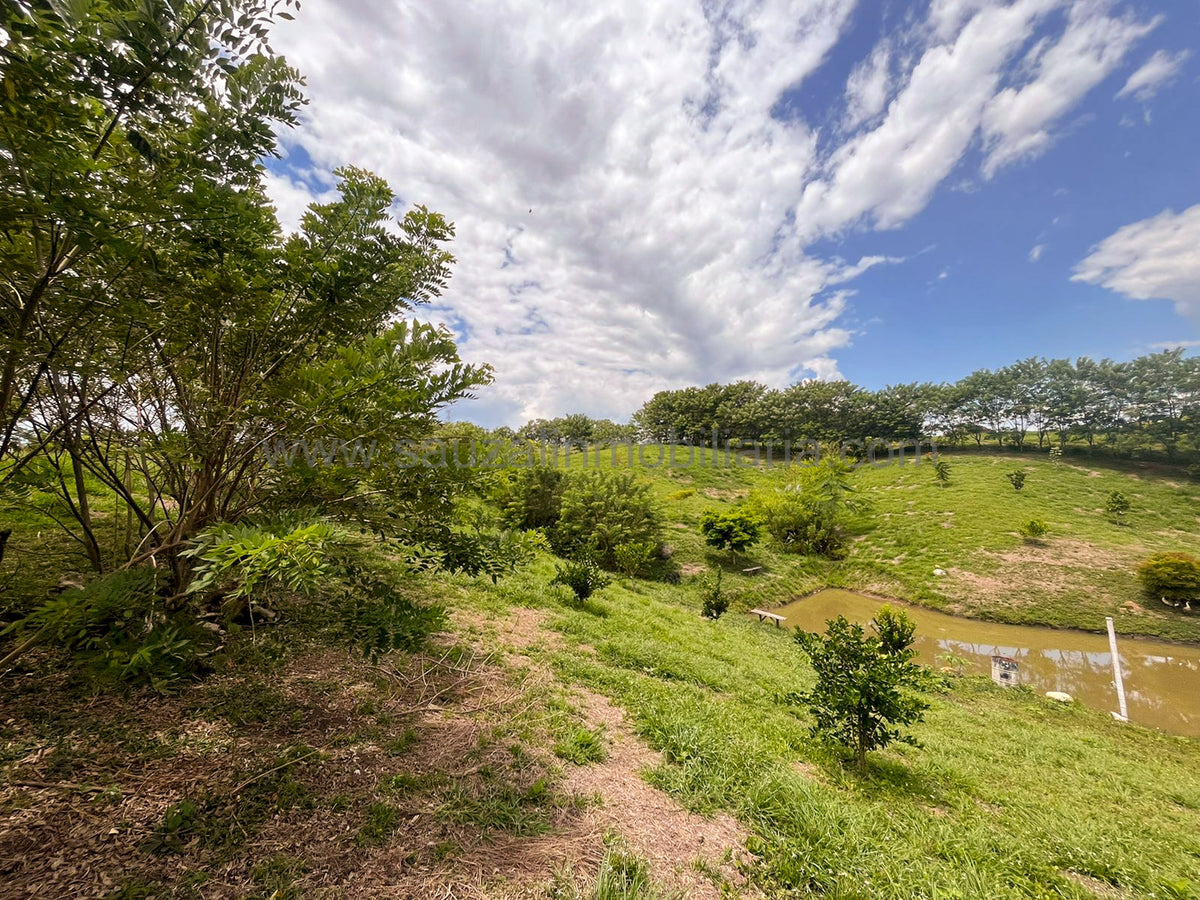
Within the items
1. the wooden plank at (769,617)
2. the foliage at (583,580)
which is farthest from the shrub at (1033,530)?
the foliage at (583,580)

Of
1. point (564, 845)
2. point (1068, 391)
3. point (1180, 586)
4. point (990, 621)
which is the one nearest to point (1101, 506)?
point (1180, 586)

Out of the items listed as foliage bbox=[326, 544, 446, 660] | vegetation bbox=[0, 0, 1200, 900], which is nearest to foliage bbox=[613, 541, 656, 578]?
vegetation bbox=[0, 0, 1200, 900]

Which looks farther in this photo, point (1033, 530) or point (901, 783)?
point (1033, 530)

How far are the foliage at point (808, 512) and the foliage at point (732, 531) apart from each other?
287 cm

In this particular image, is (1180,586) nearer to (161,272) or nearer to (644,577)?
(644,577)

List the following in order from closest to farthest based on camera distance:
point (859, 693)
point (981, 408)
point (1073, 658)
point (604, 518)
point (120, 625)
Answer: point (120, 625), point (859, 693), point (1073, 658), point (604, 518), point (981, 408)

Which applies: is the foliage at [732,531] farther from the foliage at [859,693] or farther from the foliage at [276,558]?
the foliage at [276,558]

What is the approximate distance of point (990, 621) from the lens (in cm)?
1367

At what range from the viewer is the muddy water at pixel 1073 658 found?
9141 millimetres

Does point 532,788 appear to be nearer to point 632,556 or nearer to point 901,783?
point 901,783

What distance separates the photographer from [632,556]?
14.2 m

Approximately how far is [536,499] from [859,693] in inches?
535

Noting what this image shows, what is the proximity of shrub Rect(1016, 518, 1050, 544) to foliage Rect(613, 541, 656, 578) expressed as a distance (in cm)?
1696

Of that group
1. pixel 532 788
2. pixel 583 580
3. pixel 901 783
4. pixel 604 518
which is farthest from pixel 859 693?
pixel 604 518
